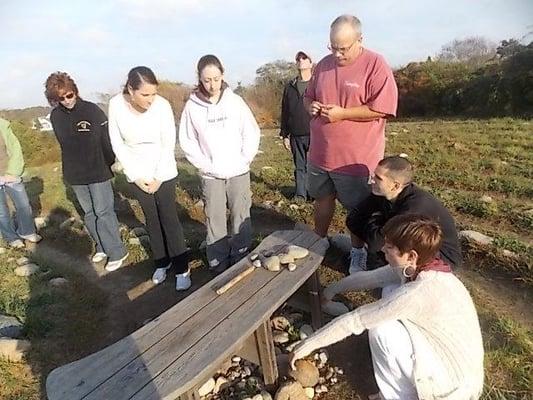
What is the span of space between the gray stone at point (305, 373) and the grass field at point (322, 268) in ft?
0.50

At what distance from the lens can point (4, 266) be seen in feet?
15.7

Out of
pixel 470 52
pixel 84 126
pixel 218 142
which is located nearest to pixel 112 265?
pixel 84 126

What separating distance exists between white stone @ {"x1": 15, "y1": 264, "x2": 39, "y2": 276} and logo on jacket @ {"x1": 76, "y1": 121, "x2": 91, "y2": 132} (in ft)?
5.14

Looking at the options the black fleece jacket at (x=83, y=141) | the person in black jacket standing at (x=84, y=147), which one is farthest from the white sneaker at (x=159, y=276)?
the black fleece jacket at (x=83, y=141)

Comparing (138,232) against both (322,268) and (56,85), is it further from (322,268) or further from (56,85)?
(322,268)

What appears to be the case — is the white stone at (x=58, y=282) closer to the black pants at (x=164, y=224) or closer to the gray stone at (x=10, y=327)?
the gray stone at (x=10, y=327)

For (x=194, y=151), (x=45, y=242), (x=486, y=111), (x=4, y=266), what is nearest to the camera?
(x=194, y=151)

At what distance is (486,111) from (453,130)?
4546 mm

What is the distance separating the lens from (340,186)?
3678 millimetres

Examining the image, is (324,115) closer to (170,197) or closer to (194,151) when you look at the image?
(194,151)

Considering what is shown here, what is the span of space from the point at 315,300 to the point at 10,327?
232cm

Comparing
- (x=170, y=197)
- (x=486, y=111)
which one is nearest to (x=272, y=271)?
(x=170, y=197)

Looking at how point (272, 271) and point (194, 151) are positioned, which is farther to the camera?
point (194, 151)

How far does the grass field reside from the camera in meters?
3.02
